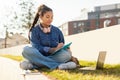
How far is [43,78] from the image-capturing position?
11.9 feet

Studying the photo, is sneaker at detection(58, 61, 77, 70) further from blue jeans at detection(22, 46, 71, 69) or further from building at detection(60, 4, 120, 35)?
building at detection(60, 4, 120, 35)

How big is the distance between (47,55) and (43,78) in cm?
175

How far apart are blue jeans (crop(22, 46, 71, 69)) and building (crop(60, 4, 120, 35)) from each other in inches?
2933

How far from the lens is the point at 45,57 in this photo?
5.20 meters

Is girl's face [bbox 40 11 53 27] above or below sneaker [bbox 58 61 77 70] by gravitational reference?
above

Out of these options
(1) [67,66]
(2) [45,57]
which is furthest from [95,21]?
(1) [67,66]

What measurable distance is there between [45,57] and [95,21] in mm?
78163

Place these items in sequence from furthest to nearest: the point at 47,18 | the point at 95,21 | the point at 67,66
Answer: the point at 95,21
the point at 47,18
the point at 67,66

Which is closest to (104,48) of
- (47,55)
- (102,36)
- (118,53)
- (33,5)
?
(102,36)

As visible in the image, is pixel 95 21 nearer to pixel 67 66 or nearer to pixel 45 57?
pixel 45 57

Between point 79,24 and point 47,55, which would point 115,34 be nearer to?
point 47,55

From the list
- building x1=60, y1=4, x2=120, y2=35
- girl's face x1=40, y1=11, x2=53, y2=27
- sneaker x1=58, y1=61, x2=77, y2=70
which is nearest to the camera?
sneaker x1=58, y1=61, x2=77, y2=70

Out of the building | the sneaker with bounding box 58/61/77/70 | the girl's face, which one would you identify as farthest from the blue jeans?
the building

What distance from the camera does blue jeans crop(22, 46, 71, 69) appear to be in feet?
16.9
